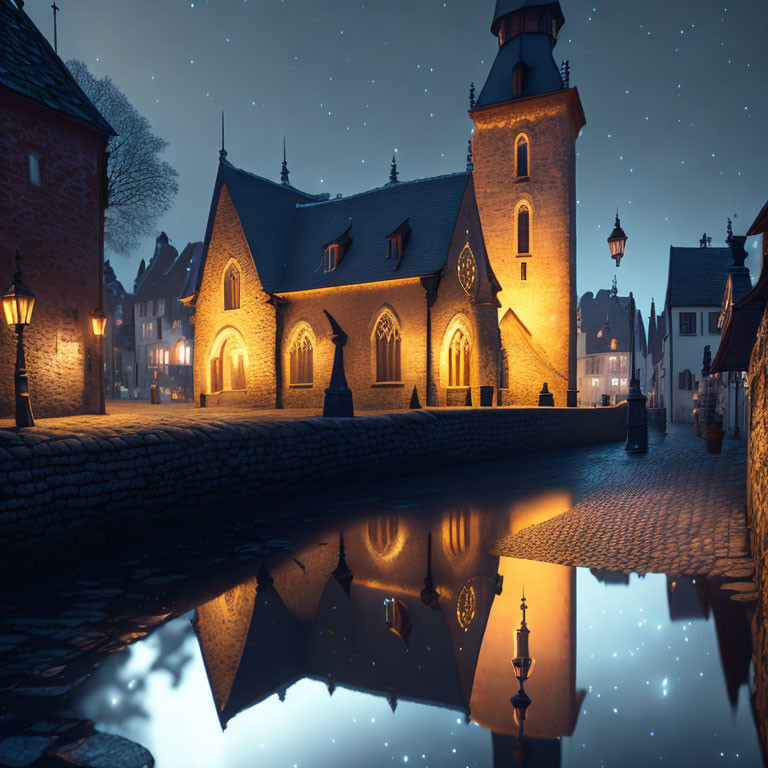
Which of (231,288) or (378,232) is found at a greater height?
(378,232)

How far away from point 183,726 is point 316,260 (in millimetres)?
25786

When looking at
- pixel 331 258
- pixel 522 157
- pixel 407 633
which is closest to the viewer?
pixel 407 633

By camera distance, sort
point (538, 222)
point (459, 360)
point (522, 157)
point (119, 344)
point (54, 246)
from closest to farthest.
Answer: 1. point (54, 246)
2. point (459, 360)
3. point (538, 222)
4. point (522, 157)
5. point (119, 344)

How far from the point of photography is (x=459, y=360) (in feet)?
80.5

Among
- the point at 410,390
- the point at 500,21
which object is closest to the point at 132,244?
the point at 410,390

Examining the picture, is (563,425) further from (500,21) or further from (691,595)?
(500,21)

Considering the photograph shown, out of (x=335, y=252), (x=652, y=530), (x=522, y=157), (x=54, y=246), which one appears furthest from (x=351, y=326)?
(x=652, y=530)

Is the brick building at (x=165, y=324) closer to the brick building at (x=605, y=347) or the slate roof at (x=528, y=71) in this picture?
the slate roof at (x=528, y=71)

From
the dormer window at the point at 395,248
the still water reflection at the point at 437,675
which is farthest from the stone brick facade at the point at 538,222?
the still water reflection at the point at 437,675

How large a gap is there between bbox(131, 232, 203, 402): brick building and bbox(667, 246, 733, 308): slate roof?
35.2 meters

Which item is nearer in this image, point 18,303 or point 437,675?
point 437,675

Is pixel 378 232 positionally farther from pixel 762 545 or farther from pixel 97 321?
pixel 762 545

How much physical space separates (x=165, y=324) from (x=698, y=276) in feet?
136

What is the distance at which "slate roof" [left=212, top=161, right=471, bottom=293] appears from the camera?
2477 cm
